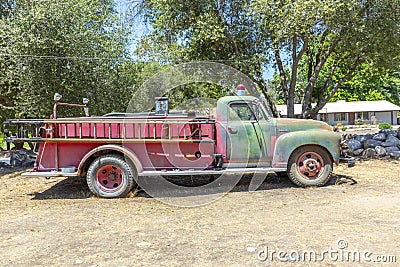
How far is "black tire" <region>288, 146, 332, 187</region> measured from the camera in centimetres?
788

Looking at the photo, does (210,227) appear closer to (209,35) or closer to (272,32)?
(209,35)

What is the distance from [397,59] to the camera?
12961mm

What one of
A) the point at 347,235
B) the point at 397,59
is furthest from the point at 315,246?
the point at 397,59

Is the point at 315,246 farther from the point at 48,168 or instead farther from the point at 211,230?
the point at 48,168

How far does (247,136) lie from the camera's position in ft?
25.3

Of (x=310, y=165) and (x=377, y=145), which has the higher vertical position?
(x=377, y=145)

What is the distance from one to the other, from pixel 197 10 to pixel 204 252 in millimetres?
9513

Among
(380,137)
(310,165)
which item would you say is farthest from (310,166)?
(380,137)

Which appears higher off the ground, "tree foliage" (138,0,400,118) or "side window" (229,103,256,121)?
"tree foliage" (138,0,400,118)

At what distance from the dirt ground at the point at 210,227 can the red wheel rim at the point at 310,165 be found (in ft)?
1.12

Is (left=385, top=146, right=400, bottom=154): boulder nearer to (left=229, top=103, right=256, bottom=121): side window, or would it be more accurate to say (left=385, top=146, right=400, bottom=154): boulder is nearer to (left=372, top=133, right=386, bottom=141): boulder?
(left=372, top=133, right=386, bottom=141): boulder

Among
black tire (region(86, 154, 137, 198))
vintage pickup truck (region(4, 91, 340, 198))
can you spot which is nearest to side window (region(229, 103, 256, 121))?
vintage pickup truck (region(4, 91, 340, 198))

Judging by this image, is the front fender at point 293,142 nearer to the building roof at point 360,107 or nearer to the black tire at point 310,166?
the black tire at point 310,166

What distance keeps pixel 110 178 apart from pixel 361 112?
4893 centimetres
